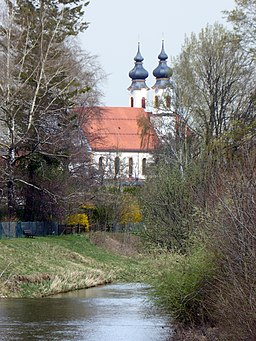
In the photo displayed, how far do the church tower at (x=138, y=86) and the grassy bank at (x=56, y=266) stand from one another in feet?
285

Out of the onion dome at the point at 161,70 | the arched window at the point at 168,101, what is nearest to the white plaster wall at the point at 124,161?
the onion dome at the point at 161,70

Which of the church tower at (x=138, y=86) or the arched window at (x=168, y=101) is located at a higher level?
the church tower at (x=138, y=86)

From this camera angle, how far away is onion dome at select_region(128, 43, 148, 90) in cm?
13720

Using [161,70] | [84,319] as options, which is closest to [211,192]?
[84,319]

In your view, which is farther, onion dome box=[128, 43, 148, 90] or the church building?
onion dome box=[128, 43, 148, 90]

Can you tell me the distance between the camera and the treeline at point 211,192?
1669 cm

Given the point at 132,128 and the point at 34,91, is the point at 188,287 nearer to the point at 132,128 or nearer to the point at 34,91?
the point at 34,91

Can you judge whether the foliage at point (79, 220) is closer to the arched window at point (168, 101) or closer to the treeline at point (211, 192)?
the treeline at point (211, 192)

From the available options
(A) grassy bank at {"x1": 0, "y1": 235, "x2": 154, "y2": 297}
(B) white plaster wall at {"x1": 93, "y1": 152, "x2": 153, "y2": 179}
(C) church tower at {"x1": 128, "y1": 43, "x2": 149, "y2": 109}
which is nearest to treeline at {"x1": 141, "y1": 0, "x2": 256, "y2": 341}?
(A) grassy bank at {"x1": 0, "y1": 235, "x2": 154, "y2": 297}

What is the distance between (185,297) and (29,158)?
2988 centimetres

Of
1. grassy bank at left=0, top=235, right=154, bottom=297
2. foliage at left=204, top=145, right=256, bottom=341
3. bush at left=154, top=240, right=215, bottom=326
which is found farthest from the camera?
grassy bank at left=0, top=235, right=154, bottom=297

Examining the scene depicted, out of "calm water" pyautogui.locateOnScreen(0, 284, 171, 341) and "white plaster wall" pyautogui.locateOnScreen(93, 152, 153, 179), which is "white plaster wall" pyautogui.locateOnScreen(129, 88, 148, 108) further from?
"calm water" pyautogui.locateOnScreen(0, 284, 171, 341)

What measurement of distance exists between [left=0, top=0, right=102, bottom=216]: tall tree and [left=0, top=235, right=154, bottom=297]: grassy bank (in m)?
3.58

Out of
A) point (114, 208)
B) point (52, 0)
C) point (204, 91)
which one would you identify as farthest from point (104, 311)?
point (114, 208)
